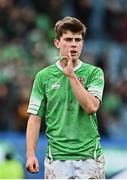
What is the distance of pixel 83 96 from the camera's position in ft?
21.3

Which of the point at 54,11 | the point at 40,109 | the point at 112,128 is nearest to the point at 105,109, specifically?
the point at 112,128

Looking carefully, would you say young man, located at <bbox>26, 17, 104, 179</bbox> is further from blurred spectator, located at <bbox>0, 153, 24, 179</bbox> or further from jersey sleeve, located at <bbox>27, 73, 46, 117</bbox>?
blurred spectator, located at <bbox>0, 153, 24, 179</bbox>

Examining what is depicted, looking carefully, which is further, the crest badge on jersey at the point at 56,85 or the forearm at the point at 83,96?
the crest badge on jersey at the point at 56,85

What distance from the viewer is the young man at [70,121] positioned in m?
6.74

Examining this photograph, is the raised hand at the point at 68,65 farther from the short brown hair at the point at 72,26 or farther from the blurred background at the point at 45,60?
the blurred background at the point at 45,60

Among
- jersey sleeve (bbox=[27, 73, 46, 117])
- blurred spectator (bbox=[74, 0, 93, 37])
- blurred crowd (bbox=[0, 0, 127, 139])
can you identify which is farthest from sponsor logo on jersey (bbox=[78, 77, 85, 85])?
blurred spectator (bbox=[74, 0, 93, 37])

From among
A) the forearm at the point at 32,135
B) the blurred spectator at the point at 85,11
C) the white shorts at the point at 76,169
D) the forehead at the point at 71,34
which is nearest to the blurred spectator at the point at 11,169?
the forearm at the point at 32,135

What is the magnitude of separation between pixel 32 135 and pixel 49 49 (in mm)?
9325

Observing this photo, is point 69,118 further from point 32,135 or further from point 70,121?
point 32,135

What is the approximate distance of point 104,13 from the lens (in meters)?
17.9

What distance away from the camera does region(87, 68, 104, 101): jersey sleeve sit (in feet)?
22.2

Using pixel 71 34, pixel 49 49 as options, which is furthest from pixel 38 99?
pixel 49 49

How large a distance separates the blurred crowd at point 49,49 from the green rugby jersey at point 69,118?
22.6ft

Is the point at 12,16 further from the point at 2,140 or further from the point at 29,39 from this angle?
the point at 2,140
